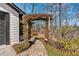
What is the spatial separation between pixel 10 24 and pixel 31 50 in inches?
20.2

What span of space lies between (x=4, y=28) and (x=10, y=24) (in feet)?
0.36

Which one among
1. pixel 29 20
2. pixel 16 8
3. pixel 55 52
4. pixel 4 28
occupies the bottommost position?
pixel 55 52

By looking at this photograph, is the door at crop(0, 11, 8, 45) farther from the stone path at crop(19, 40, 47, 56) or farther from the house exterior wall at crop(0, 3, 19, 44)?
the stone path at crop(19, 40, 47, 56)

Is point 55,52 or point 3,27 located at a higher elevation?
point 3,27

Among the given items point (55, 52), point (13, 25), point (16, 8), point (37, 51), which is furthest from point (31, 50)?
point (16, 8)

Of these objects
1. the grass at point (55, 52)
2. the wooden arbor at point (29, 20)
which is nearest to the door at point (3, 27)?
the wooden arbor at point (29, 20)

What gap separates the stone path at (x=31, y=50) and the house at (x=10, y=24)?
0.10m

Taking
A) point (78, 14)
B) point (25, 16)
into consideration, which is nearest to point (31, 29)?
point (25, 16)

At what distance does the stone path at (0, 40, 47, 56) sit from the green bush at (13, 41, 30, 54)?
1.9 inches

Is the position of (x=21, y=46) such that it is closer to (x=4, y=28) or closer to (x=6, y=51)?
(x=6, y=51)

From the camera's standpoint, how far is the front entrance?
4.10 m

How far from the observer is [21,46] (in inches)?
162

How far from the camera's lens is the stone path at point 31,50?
4074 mm

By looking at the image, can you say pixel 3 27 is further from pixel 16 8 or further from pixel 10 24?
pixel 16 8
